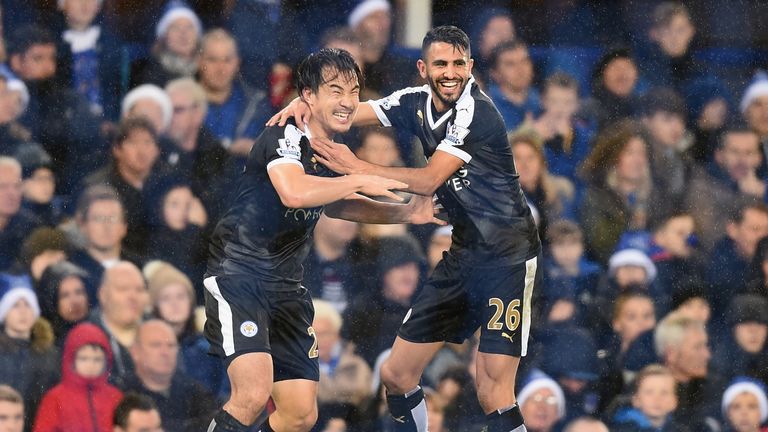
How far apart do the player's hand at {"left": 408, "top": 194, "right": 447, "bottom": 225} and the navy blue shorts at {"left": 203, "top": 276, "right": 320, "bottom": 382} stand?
562mm

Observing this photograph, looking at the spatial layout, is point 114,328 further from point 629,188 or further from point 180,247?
point 629,188

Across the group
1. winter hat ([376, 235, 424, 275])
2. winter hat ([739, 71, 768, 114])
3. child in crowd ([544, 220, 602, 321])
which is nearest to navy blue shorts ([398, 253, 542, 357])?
winter hat ([376, 235, 424, 275])

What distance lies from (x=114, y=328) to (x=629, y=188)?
9.73 ft

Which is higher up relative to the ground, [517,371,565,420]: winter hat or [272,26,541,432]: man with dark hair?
[272,26,541,432]: man with dark hair

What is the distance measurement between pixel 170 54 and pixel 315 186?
2.41 metres

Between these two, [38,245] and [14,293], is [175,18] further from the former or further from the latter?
[14,293]

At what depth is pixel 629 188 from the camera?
26.2 feet

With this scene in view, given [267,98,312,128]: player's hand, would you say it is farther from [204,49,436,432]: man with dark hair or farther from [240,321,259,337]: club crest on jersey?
[240,321,259,337]: club crest on jersey

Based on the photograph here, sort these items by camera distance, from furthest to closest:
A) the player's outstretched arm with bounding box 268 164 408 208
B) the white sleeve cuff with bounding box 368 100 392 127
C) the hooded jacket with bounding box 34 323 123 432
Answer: the hooded jacket with bounding box 34 323 123 432, the white sleeve cuff with bounding box 368 100 392 127, the player's outstretched arm with bounding box 268 164 408 208

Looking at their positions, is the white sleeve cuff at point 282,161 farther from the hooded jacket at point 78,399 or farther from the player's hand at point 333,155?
the hooded jacket at point 78,399

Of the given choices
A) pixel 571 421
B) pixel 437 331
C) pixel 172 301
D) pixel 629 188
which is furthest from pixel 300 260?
pixel 629 188

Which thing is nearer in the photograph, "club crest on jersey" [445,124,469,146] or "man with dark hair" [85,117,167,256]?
"club crest on jersey" [445,124,469,146]

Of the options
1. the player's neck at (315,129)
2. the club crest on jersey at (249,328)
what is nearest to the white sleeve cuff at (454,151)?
the player's neck at (315,129)

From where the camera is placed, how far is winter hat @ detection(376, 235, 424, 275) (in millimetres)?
7477
